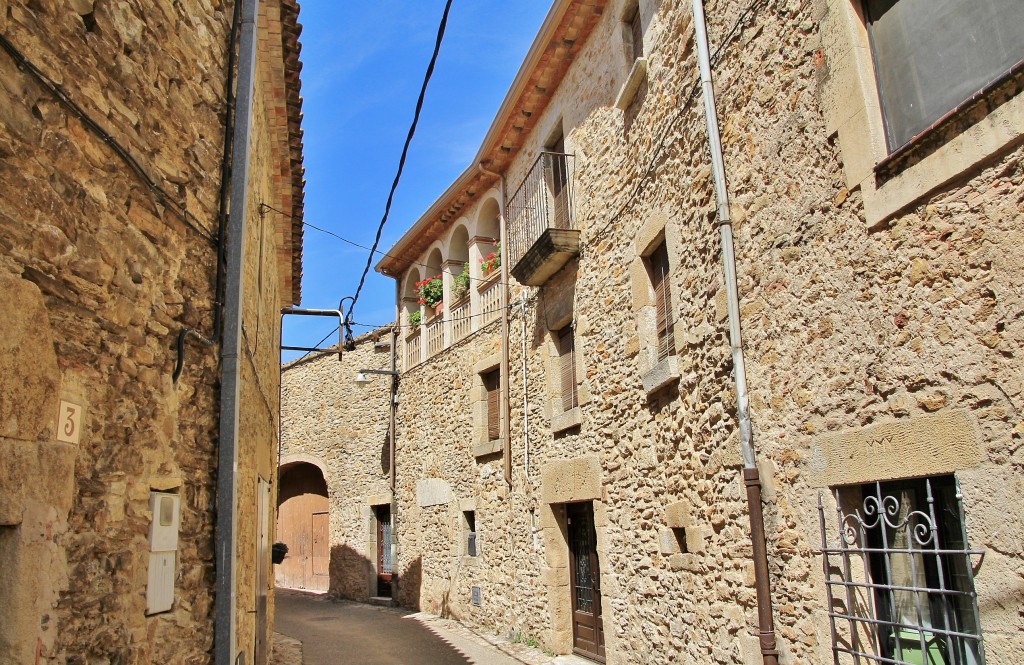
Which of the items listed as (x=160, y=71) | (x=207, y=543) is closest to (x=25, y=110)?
(x=160, y=71)

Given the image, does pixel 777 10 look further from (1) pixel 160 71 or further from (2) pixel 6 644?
(2) pixel 6 644

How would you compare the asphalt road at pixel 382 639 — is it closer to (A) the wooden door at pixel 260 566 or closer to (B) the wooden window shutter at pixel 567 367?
(A) the wooden door at pixel 260 566

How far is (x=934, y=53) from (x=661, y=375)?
3.25 m

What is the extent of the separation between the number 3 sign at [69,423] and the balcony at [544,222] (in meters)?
6.15

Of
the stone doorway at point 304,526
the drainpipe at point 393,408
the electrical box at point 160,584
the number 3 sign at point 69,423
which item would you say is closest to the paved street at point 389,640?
the drainpipe at point 393,408

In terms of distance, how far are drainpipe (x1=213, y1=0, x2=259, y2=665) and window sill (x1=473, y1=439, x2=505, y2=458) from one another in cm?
657

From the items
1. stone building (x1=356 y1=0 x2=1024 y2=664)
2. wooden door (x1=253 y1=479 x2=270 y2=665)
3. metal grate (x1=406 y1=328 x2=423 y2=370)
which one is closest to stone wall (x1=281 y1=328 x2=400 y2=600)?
metal grate (x1=406 y1=328 x2=423 y2=370)

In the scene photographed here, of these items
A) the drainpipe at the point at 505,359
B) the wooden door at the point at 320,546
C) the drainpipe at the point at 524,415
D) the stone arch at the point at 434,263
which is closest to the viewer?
the drainpipe at the point at 524,415

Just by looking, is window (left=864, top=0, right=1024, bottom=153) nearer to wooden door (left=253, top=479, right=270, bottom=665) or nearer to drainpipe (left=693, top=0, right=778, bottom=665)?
drainpipe (left=693, top=0, right=778, bottom=665)

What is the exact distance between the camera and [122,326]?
323cm

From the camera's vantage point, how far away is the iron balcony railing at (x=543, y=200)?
9.29m


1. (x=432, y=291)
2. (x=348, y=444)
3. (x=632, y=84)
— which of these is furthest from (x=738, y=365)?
(x=348, y=444)

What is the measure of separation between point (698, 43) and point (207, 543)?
4642 mm

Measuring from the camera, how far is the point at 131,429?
128 inches
